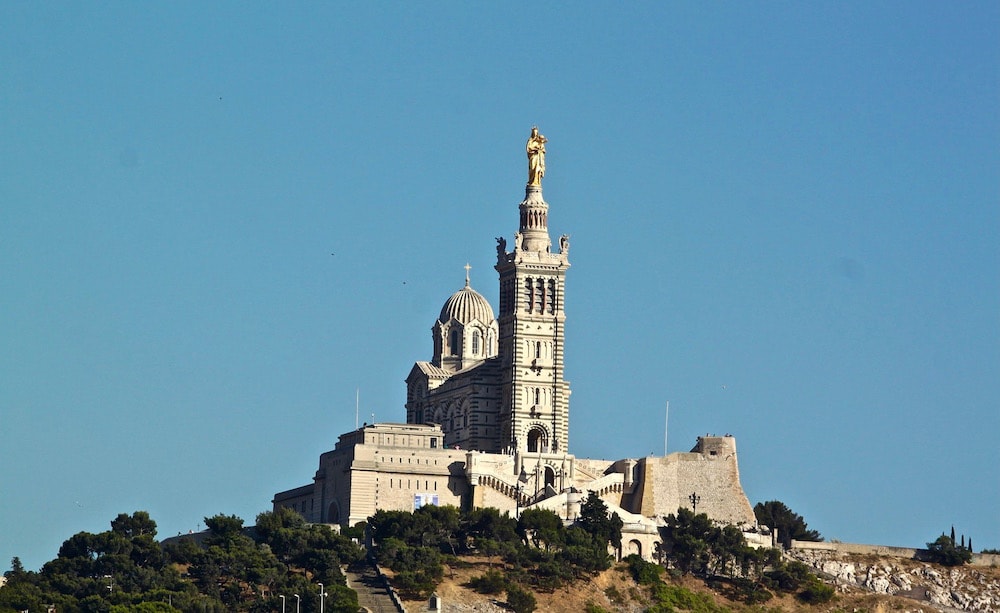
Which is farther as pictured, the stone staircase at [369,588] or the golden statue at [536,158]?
the golden statue at [536,158]

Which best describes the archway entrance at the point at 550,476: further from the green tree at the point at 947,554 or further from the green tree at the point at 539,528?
the green tree at the point at 947,554

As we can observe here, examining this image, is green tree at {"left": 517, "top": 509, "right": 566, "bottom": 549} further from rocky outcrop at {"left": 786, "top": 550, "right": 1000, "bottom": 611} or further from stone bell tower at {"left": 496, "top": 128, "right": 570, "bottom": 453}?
rocky outcrop at {"left": 786, "top": 550, "right": 1000, "bottom": 611}

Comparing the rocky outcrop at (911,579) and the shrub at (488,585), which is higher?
the rocky outcrop at (911,579)

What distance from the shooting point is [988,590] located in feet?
539

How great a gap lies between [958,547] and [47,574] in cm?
5334

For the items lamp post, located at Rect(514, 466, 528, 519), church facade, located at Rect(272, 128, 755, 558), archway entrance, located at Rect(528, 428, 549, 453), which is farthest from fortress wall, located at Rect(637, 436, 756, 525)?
lamp post, located at Rect(514, 466, 528, 519)

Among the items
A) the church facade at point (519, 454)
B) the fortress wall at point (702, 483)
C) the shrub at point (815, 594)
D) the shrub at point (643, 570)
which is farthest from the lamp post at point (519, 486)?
the shrub at point (815, 594)

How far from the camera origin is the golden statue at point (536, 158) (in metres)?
173

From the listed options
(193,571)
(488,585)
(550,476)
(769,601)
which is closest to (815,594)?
(769,601)

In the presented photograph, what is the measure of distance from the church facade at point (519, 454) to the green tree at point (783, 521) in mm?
3747

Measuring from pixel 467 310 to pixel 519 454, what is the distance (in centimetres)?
1436

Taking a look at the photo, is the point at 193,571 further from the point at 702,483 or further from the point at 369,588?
the point at 702,483

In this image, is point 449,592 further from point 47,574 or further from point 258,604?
point 47,574

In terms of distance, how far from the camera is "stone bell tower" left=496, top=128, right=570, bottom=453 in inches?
6594
